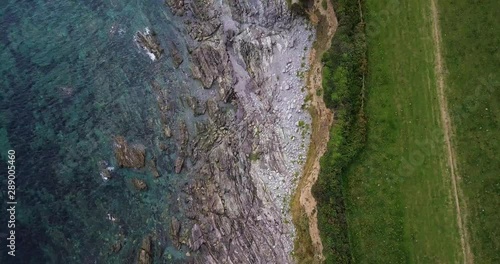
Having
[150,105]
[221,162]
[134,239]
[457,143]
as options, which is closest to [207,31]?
[150,105]

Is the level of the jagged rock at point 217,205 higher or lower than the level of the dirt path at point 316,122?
lower

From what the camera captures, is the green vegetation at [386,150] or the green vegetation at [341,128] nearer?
the green vegetation at [386,150]

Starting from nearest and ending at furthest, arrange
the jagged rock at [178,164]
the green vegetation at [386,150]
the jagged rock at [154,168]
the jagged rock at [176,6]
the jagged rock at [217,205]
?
1. the green vegetation at [386,150]
2. the jagged rock at [217,205]
3. the jagged rock at [178,164]
4. the jagged rock at [154,168]
5. the jagged rock at [176,6]

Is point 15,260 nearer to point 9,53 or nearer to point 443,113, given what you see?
point 9,53

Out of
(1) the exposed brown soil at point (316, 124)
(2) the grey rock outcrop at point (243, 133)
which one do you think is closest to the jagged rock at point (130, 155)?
(2) the grey rock outcrop at point (243, 133)

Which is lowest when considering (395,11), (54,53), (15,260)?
(15,260)

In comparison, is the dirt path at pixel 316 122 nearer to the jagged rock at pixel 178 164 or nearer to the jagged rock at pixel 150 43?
the jagged rock at pixel 178 164

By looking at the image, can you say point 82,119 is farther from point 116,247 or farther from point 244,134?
point 244,134
